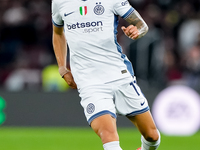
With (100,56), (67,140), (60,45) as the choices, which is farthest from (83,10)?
(67,140)

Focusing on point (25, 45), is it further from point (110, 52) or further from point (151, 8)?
point (110, 52)

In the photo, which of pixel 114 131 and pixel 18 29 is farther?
pixel 18 29

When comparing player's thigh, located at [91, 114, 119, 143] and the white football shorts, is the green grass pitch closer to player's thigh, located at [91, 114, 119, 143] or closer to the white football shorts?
the white football shorts

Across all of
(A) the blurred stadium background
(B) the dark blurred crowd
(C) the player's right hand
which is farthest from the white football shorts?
(B) the dark blurred crowd

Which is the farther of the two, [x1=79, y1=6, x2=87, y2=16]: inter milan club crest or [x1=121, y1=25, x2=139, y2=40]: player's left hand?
[x1=79, y1=6, x2=87, y2=16]: inter milan club crest

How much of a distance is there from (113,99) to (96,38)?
604 millimetres

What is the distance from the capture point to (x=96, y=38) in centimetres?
502

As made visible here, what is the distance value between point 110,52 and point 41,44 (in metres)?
8.16

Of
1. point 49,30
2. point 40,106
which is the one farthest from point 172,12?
point 40,106

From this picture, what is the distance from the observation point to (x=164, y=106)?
10.6 meters

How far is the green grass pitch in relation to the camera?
8557 mm

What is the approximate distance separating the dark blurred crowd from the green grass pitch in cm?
157

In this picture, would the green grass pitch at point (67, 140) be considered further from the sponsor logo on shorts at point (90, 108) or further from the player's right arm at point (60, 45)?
the sponsor logo on shorts at point (90, 108)

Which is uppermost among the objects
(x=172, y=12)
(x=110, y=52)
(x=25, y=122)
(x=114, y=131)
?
(x=110, y=52)
